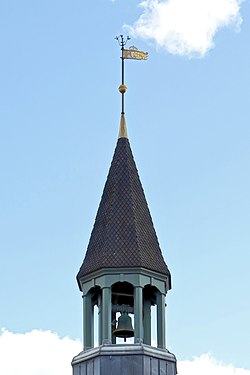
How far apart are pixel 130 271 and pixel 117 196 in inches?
132

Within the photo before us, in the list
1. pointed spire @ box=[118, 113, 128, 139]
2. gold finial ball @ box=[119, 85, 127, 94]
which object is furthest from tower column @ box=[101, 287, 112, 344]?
gold finial ball @ box=[119, 85, 127, 94]

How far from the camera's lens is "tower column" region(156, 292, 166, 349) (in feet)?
138

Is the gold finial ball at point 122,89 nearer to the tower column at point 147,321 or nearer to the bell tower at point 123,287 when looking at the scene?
the bell tower at point 123,287

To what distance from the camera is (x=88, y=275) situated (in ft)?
139

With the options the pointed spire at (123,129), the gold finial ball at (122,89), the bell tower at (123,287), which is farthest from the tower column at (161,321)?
the gold finial ball at (122,89)

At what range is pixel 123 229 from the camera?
43.0m

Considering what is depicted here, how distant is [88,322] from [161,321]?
2455 millimetres

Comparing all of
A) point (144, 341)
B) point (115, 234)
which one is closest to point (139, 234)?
point (115, 234)

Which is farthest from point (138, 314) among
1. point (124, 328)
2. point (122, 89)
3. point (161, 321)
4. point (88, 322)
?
point (122, 89)

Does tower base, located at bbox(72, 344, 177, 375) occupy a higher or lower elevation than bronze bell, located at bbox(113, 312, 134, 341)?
lower

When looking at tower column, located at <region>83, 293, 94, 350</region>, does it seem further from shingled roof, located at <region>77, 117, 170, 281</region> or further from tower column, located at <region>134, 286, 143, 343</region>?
tower column, located at <region>134, 286, 143, 343</region>

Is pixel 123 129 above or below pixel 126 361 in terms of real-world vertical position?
above

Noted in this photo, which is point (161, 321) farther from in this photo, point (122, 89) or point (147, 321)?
point (122, 89)

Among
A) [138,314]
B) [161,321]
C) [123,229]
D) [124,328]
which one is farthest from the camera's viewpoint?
[123,229]
